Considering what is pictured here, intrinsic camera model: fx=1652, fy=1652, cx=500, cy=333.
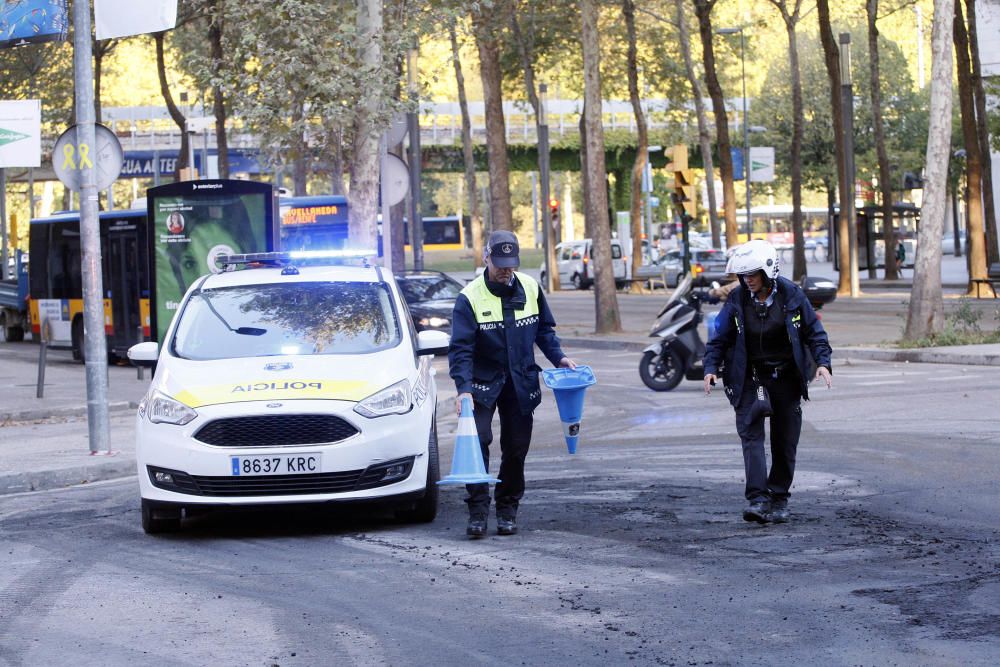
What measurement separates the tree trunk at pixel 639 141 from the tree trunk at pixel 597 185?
15.5 meters

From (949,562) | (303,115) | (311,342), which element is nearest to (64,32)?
(303,115)

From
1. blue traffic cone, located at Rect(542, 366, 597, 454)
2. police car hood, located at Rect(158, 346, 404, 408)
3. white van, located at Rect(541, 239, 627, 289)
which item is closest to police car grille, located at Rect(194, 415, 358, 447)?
police car hood, located at Rect(158, 346, 404, 408)

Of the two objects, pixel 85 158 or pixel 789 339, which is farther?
pixel 85 158

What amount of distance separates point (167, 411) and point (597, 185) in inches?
864

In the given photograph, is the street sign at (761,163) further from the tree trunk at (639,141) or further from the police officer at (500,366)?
the police officer at (500,366)

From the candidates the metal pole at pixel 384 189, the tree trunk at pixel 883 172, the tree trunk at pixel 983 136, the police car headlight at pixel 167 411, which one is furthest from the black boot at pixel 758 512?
the tree trunk at pixel 883 172

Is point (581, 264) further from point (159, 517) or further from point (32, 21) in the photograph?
point (159, 517)

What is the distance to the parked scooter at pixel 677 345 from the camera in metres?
19.1

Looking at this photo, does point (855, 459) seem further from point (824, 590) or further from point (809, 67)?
point (809, 67)

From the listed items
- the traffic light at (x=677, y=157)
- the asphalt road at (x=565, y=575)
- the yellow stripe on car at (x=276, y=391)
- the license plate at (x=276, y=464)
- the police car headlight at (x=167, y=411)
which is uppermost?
the traffic light at (x=677, y=157)

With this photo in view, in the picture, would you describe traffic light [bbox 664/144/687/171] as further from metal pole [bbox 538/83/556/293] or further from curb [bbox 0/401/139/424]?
metal pole [bbox 538/83/556/293]

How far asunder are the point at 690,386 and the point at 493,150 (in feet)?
82.1

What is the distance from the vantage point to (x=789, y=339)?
31.3ft

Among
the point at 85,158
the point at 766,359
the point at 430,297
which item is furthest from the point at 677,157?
the point at 766,359
